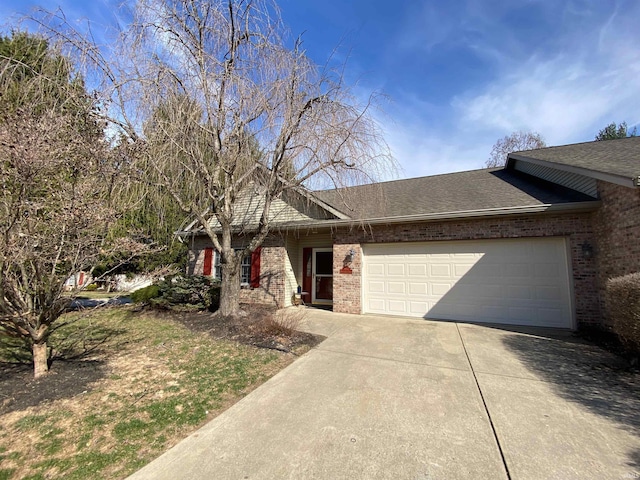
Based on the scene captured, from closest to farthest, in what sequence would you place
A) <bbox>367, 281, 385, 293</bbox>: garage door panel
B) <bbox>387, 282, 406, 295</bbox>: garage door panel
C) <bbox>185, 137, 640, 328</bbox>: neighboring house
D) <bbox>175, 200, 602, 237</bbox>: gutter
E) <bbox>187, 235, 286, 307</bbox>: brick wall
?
<bbox>185, 137, 640, 328</bbox>: neighboring house
<bbox>175, 200, 602, 237</bbox>: gutter
<bbox>387, 282, 406, 295</bbox>: garage door panel
<bbox>367, 281, 385, 293</bbox>: garage door panel
<bbox>187, 235, 286, 307</bbox>: brick wall

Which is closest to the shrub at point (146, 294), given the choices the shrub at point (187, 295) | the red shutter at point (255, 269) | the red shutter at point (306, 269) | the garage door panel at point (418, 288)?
the shrub at point (187, 295)

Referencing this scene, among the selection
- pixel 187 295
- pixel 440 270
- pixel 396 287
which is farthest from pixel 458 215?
pixel 187 295

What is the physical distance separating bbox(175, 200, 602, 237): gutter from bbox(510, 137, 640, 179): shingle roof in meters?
0.88

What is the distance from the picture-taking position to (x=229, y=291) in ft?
23.6

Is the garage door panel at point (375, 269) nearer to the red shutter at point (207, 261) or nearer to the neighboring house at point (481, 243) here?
the neighboring house at point (481, 243)

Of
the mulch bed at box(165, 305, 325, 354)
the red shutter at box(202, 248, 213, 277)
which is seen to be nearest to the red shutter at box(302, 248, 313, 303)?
the mulch bed at box(165, 305, 325, 354)

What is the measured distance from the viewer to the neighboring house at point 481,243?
20.5 ft

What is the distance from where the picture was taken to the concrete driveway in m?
2.29

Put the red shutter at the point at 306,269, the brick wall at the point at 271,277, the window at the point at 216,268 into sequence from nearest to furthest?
1. the brick wall at the point at 271,277
2. the red shutter at the point at 306,269
3. the window at the point at 216,268

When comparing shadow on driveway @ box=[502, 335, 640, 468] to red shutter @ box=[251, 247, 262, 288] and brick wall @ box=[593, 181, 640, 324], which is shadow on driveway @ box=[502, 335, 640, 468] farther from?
red shutter @ box=[251, 247, 262, 288]

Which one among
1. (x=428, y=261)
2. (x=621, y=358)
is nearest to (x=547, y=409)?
(x=621, y=358)

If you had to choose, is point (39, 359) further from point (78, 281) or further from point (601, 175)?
point (601, 175)

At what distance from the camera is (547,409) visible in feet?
10.4

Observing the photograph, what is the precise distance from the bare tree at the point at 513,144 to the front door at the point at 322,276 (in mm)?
17198
